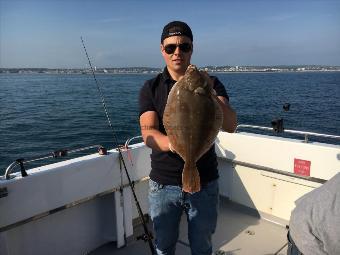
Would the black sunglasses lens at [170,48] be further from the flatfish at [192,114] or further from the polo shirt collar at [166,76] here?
the flatfish at [192,114]

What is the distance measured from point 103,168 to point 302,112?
2295 centimetres

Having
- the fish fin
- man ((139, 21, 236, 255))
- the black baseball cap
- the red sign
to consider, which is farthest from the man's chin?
the red sign

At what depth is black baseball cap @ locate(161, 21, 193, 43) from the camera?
254cm

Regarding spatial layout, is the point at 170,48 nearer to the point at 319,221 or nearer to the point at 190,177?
the point at 190,177

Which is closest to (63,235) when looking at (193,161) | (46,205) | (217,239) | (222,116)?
(46,205)

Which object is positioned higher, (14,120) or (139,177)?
(139,177)

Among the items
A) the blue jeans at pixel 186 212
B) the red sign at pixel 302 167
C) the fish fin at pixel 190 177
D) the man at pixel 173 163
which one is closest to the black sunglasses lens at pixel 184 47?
the man at pixel 173 163

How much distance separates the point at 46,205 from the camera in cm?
349

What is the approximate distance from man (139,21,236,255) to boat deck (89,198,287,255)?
163 cm

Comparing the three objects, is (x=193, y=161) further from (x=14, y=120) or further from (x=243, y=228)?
(x=14, y=120)

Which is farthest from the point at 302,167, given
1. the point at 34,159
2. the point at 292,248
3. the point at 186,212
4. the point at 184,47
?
the point at 34,159

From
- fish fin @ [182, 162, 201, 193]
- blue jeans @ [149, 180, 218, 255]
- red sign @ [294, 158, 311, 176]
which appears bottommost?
red sign @ [294, 158, 311, 176]

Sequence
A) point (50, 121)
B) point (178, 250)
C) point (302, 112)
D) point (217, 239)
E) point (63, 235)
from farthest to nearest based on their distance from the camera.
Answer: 1. point (302, 112)
2. point (50, 121)
3. point (217, 239)
4. point (178, 250)
5. point (63, 235)

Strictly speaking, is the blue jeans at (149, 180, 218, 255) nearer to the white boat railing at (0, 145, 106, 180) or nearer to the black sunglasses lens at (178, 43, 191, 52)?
the black sunglasses lens at (178, 43, 191, 52)
